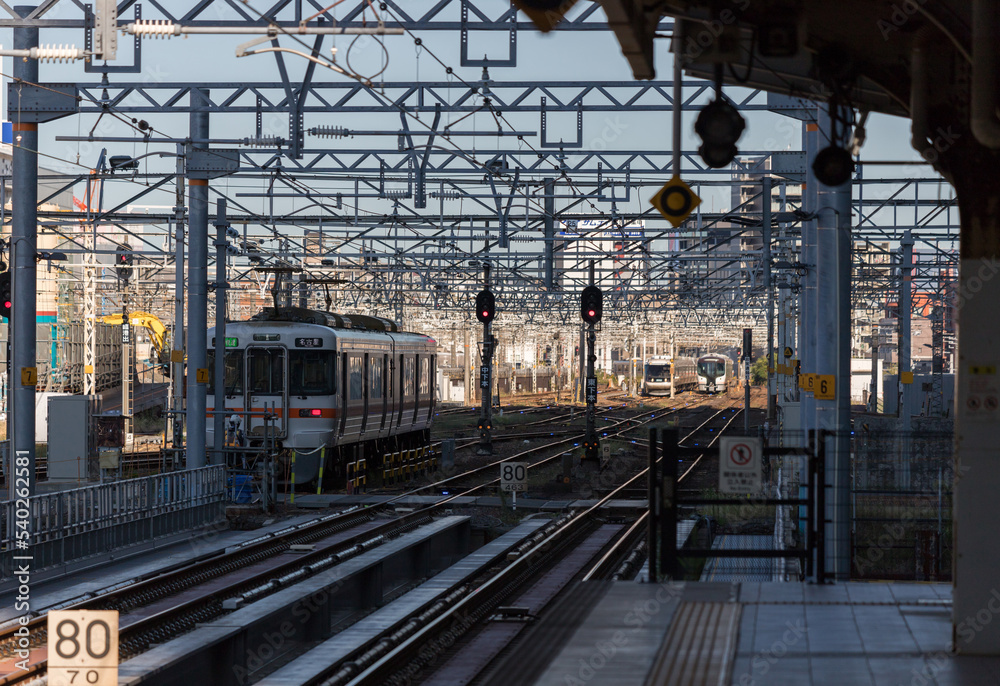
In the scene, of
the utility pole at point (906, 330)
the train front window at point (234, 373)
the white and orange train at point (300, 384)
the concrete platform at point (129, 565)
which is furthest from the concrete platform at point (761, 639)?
the utility pole at point (906, 330)

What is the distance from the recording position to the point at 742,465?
10.5 metres

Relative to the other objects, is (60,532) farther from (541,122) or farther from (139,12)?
(541,122)

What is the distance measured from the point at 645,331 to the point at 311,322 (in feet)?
176

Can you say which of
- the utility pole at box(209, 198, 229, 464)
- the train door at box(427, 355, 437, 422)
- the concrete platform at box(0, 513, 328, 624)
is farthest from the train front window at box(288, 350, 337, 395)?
the train door at box(427, 355, 437, 422)

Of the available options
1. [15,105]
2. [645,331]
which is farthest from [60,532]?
[645,331]

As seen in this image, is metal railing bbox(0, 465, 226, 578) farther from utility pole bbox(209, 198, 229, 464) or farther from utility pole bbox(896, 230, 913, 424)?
utility pole bbox(896, 230, 913, 424)

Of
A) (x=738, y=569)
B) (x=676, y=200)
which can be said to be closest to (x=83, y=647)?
(x=676, y=200)

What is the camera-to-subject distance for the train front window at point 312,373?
23766 millimetres

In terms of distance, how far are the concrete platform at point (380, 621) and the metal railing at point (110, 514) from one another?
3972mm

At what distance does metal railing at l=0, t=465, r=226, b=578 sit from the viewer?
13.7m

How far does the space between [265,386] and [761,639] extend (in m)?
17.3

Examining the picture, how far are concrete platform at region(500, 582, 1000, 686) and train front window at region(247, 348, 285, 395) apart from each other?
14863 millimetres

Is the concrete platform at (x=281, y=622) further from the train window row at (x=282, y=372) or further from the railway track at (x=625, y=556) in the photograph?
the train window row at (x=282, y=372)

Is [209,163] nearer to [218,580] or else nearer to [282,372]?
[282,372]
